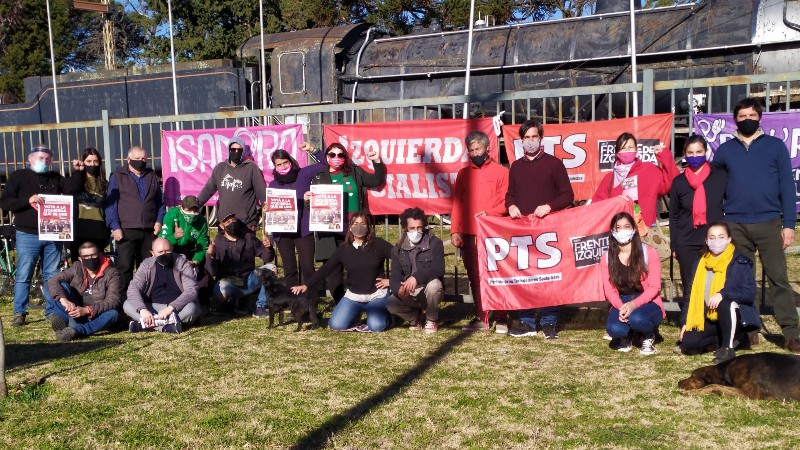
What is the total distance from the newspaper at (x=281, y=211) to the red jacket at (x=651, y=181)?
10.1 feet

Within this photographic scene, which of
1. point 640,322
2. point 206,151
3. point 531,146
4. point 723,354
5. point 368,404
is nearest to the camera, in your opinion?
point 368,404

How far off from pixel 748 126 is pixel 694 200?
2.29ft

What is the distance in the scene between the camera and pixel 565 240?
A: 707 cm

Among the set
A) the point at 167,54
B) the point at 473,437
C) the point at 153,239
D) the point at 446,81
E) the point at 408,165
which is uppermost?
the point at 167,54

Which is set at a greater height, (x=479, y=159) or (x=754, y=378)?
(x=479, y=159)

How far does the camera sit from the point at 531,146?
23.0 feet

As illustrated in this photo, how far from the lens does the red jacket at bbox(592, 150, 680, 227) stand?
6.82 metres

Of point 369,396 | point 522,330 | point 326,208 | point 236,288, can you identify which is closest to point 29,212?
point 236,288

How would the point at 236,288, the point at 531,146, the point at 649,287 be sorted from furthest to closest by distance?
the point at 236,288
the point at 531,146
the point at 649,287

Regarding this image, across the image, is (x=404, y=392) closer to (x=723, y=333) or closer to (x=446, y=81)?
(x=723, y=333)

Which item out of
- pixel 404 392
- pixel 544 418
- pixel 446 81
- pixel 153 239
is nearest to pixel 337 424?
pixel 404 392

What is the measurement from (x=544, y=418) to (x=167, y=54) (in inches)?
1204

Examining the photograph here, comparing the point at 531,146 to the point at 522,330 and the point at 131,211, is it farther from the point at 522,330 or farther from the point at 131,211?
the point at 131,211

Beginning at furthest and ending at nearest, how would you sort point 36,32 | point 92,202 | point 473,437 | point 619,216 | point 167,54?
point 36,32 < point 167,54 < point 92,202 < point 619,216 < point 473,437
